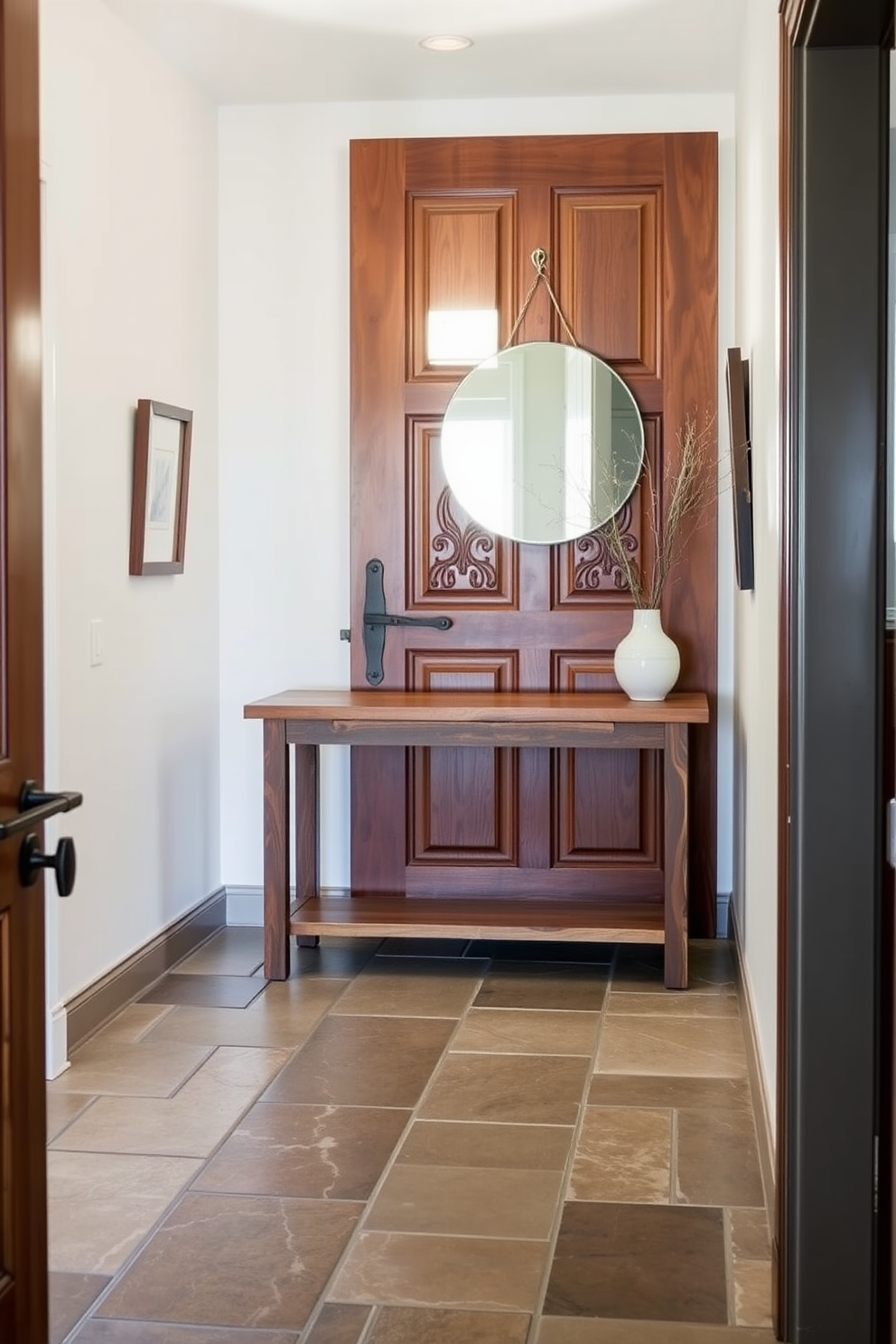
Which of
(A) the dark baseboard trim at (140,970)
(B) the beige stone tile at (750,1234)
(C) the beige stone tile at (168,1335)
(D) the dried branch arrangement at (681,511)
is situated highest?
(D) the dried branch arrangement at (681,511)

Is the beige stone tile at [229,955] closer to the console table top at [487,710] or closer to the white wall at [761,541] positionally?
the console table top at [487,710]

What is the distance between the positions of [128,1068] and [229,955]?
3.73ft

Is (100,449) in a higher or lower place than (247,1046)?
higher

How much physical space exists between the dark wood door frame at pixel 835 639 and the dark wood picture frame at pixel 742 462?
1.47 metres

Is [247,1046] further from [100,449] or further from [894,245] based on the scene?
[894,245]

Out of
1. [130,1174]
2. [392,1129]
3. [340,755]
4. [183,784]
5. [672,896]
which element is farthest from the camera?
[340,755]

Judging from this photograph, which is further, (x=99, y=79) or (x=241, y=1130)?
(x=99, y=79)

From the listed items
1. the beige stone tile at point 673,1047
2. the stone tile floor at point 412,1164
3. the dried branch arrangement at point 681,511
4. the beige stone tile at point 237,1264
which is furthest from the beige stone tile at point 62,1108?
the dried branch arrangement at point 681,511

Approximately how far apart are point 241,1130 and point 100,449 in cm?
184

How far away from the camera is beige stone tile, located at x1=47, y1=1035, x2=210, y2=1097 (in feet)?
11.9

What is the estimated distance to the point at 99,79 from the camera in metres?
4.12

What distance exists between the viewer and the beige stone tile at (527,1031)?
3926 millimetres

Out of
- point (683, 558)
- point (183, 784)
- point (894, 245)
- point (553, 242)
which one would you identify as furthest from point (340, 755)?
point (894, 245)

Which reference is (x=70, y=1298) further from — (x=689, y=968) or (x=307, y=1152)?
(x=689, y=968)
